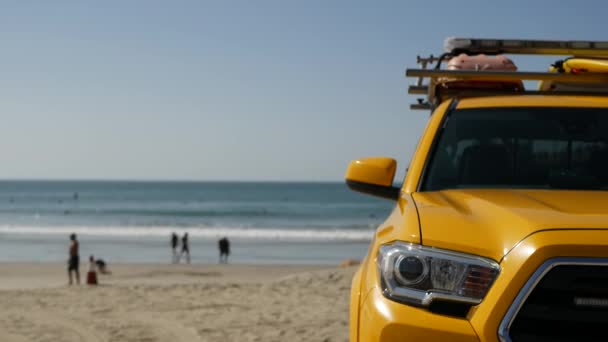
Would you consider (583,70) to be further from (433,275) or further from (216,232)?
(216,232)

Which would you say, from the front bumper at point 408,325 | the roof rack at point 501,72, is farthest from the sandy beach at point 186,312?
the front bumper at point 408,325

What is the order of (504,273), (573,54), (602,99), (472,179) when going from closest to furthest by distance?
1. (504,273)
2. (472,179)
3. (602,99)
4. (573,54)

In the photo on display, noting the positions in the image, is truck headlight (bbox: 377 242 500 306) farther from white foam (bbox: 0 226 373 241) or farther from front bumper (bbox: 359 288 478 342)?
white foam (bbox: 0 226 373 241)

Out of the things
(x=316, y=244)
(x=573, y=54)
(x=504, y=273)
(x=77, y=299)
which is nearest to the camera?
(x=504, y=273)

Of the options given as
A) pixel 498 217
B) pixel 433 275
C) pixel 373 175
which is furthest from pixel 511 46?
pixel 433 275

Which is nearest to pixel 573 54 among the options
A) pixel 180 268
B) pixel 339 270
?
pixel 339 270

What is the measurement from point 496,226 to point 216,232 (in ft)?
144

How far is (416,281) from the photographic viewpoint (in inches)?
108

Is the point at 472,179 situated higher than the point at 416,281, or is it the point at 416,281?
the point at 472,179

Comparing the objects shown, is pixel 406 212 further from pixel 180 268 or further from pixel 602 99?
pixel 180 268

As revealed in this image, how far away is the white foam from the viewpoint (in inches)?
1706

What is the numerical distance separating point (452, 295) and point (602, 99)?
1.93 metres

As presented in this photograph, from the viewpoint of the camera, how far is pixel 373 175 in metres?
3.70

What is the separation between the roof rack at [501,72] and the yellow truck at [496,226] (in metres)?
0.02
